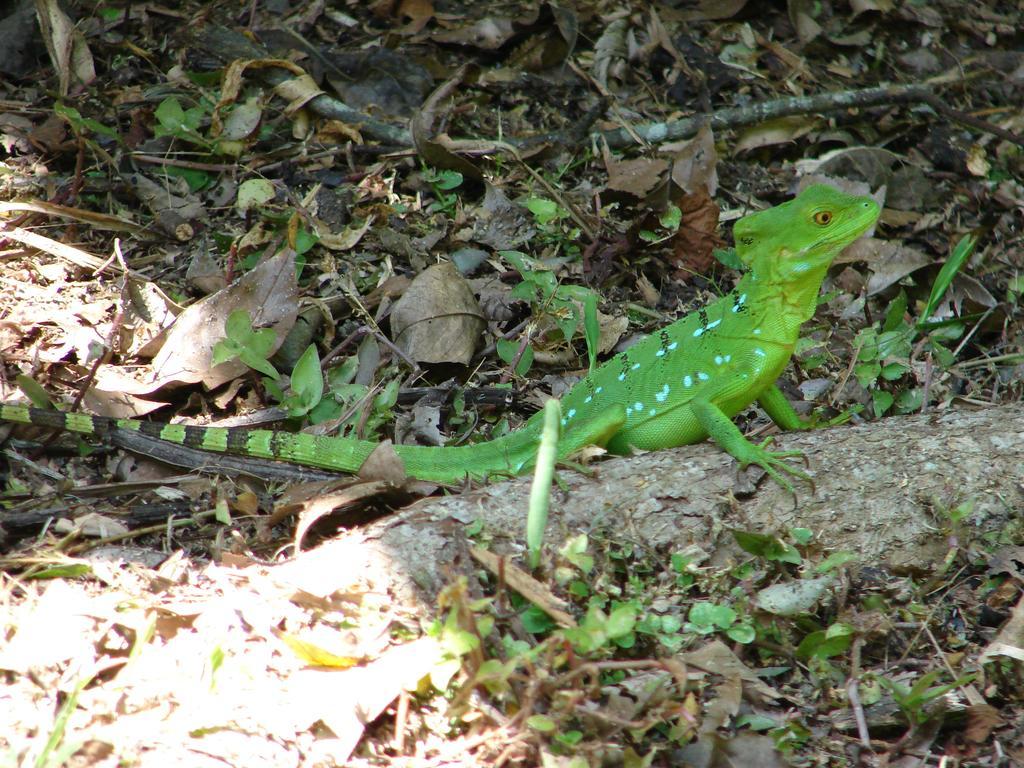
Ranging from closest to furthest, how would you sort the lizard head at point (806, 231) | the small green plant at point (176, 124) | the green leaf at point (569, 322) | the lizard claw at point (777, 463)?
the lizard claw at point (777, 463) < the lizard head at point (806, 231) < the green leaf at point (569, 322) < the small green plant at point (176, 124)

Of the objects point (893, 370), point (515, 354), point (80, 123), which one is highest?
point (80, 123)

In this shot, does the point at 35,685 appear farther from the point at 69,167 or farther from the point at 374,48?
the point at 374,48

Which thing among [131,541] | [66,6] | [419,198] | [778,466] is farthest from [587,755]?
[66,6]

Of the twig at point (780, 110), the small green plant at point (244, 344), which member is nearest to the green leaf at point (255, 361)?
the small green plant at point (244, 344)

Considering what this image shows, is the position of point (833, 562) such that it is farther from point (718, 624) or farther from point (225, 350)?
point (225, 350)

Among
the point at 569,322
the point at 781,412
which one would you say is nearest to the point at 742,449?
the point at 781,412

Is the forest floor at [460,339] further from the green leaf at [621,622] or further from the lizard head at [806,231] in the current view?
the lizard head at [806,231]
